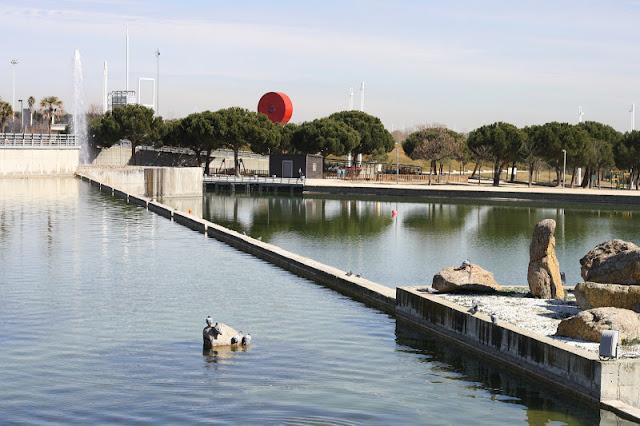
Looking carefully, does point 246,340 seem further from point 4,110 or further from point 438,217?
point 4,110

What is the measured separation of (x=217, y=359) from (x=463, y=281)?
7912mm

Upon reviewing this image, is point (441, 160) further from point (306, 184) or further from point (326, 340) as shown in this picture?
point (326, 340)

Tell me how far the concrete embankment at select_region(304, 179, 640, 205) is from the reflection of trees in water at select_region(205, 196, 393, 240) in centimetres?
798

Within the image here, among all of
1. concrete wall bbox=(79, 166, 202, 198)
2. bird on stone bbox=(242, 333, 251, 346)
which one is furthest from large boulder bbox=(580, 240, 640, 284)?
concrete wall bbox=(79, 166, 202, 198)

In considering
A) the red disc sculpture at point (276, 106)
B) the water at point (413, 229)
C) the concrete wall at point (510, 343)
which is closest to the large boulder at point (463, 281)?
the concrete wall at point (510, 343)

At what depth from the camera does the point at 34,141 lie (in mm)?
90625

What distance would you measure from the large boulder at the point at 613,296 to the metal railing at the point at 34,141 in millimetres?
71168

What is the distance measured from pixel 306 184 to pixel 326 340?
81.3 meters

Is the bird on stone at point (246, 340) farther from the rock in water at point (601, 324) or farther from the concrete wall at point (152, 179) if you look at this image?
the concrete wall at point (152, 179)

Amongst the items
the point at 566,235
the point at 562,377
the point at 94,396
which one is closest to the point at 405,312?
the point at 562,377

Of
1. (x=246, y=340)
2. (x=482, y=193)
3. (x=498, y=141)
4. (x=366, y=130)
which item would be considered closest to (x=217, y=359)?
(x=246, y=340)

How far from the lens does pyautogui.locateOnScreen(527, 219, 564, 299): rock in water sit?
26.9 meters

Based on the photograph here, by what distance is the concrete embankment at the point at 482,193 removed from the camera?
95625mm

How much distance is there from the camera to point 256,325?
27.1 meters
